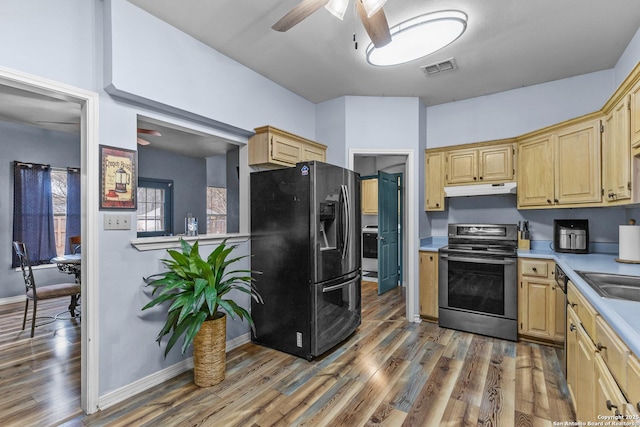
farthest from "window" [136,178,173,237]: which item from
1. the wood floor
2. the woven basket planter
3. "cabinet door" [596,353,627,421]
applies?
"cabinet door" [596,353,627,421]

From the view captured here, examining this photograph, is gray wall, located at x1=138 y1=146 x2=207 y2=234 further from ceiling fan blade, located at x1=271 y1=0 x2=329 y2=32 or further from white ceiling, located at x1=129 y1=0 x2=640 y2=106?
ceiling fan blade, located at x1=271 y1=0 x2=329 y2=32

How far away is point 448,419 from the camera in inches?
74.3

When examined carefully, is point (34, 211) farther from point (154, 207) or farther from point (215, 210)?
point (215, 210)

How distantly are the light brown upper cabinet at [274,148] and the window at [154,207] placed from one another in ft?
12.9

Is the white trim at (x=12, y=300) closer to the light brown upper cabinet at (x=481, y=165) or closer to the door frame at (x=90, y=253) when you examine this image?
the door frame at (x=90, y=253)

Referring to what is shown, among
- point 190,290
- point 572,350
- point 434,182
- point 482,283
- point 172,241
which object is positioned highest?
point 434,182

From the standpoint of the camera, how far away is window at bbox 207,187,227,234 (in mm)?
7043

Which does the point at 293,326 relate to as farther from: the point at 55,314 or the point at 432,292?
the point at 55,314

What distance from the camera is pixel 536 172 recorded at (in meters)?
3.13

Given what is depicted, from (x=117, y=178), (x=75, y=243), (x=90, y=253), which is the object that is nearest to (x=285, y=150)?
(x=117, y=178)

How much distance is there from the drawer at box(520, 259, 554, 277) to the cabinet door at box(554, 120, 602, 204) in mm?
629

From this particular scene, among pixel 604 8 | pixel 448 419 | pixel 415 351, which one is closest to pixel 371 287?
pixel 415 351

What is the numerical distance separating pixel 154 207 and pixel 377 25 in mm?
5908

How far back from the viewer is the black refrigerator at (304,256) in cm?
265
